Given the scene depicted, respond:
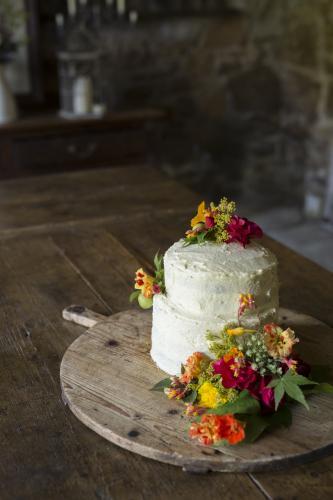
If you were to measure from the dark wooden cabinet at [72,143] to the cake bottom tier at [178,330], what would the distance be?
7.03 ft

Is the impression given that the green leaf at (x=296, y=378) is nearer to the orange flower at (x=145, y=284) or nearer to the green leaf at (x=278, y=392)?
the green leaf at (x=278, y=392)

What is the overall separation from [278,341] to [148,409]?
0.23m

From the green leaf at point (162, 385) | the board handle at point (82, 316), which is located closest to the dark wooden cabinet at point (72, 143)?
the board handle at point (82, 316)

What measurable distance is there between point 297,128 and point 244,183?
467 mm

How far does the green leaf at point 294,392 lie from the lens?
1008 mm

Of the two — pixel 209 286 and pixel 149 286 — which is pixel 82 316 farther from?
pixel 209 286

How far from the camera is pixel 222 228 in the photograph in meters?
1.14

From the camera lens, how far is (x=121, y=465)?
0.97 metres

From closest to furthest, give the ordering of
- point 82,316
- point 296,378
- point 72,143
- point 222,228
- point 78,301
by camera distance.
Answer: point 296,378 → point 222,228 → point 82,316 → point 78,301 → point 72,143

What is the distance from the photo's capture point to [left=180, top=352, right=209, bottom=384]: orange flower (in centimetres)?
106

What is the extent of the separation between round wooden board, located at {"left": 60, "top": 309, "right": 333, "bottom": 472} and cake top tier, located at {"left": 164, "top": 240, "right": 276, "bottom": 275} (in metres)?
0.21

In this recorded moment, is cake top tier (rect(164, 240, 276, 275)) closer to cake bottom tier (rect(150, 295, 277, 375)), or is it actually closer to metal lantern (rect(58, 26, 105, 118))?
cake bottom tier (rect(150, 295, 277, 375))

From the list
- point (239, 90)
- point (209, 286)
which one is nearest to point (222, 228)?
point (209, 286)

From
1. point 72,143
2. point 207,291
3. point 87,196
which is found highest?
point 207,291
